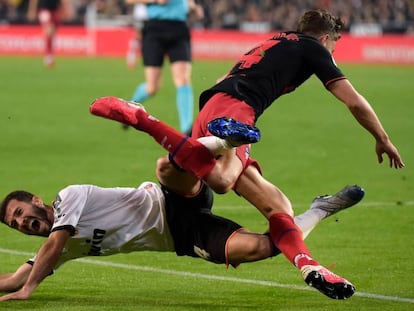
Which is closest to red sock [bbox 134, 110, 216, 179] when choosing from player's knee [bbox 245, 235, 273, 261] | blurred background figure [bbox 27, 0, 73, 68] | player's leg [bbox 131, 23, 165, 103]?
player's knee [bbox 245, 235, 273, 261]

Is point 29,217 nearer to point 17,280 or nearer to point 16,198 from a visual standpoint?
point 16,198

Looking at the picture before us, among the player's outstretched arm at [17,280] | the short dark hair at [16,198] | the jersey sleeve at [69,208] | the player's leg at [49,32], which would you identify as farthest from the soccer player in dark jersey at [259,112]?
the player's leg at [49,32]

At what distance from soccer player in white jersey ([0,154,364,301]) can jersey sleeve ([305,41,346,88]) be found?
117 cm

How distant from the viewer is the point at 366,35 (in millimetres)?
38656

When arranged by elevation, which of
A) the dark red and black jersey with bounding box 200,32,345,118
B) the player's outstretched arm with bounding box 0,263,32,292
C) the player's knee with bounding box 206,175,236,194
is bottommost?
the player's outstretched arm with bounding box 0,263,32,292

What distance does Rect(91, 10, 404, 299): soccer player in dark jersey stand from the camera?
8.15 metres

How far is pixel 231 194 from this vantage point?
1377 centimetres

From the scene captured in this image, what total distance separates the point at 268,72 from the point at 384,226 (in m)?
3.46

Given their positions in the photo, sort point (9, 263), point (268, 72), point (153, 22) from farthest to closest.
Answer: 1. point (153, 22)
2. point (9, 263)
3. point (268, 72)

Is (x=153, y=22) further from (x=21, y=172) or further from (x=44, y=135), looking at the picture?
(x=21, y=172)

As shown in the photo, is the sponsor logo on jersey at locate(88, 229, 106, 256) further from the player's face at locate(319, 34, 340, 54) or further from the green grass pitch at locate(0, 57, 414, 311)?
the player's face at locate(319, 34, 340, 54)

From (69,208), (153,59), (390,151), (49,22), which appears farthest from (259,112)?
(49,22)

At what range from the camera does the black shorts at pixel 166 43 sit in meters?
18.9

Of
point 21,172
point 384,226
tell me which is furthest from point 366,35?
point 384,226
